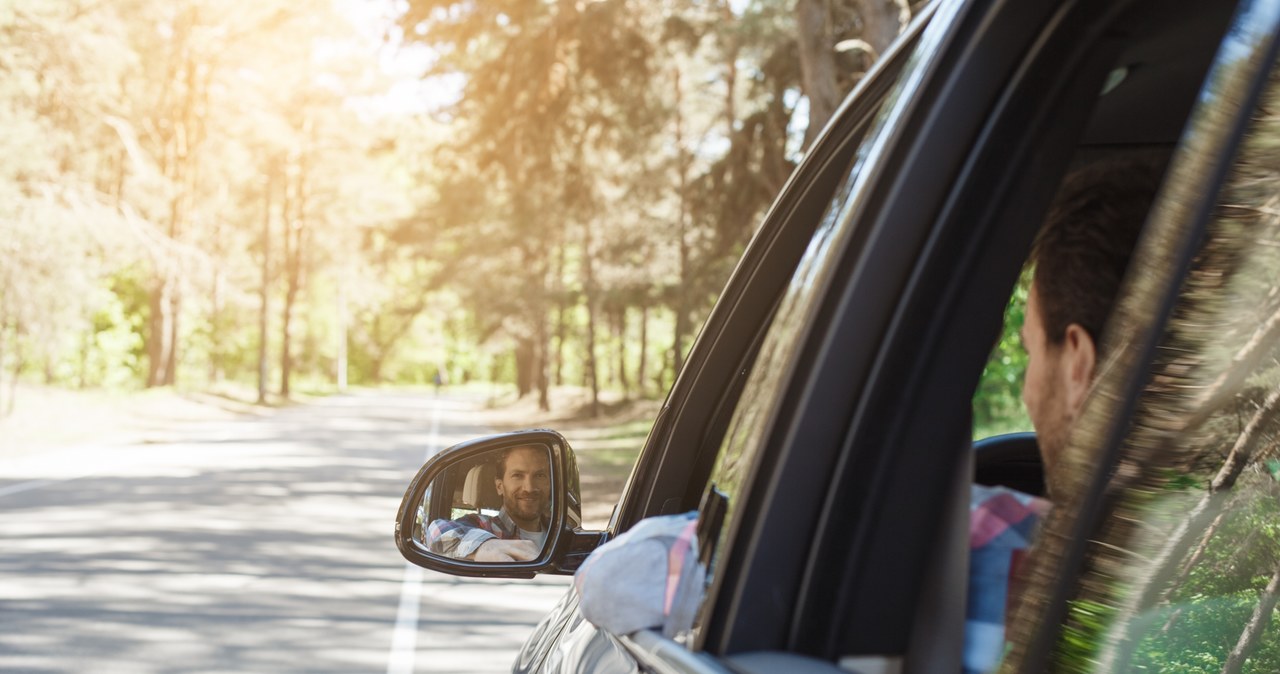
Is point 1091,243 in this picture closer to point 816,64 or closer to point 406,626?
point 406,626

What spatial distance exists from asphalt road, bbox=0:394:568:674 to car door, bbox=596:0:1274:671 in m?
5.76

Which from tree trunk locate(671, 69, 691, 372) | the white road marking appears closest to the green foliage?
the white road marking

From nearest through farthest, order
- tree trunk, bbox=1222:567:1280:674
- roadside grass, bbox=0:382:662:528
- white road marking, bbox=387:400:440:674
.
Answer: tree trunk, bbox=1222:567:1280:674, white road marking, bbox=387:400:440:674, roadside grass, bbox=0:382:662:528

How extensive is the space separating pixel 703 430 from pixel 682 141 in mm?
28898

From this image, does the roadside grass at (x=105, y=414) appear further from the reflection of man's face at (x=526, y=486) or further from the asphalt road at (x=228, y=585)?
the reflection of man's face at (x=526, y=486)

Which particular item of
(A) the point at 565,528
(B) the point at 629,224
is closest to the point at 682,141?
(B) the point at 629,224

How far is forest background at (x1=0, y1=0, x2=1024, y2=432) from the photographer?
16.0 metres

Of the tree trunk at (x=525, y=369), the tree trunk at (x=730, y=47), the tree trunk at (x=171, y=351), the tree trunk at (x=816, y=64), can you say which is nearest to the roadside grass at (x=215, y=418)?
the tree trunk at (x=171, y=351)

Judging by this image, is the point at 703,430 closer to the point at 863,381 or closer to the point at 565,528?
the point at 565,528

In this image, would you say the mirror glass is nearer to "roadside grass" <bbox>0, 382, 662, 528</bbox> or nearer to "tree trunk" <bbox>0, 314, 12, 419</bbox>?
"roadside grass" <bbox>0, 382, 662, 528</bbox>

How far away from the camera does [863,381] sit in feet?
5.21

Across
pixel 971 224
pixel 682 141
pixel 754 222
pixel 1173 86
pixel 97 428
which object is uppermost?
pixel 682 141

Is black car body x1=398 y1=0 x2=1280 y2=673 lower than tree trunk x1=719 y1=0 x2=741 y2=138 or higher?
lower

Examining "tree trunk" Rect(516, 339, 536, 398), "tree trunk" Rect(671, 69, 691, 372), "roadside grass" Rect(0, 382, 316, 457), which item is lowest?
"roadside grass" Rect(0, 382, 316, 457)
